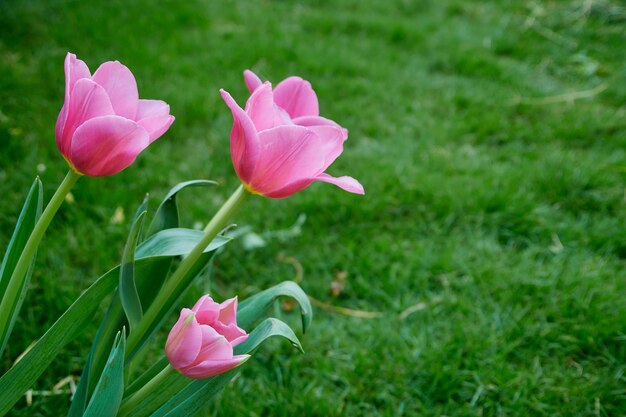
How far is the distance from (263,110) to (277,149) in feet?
0.23

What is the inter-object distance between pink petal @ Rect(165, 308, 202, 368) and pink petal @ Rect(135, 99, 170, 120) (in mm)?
260

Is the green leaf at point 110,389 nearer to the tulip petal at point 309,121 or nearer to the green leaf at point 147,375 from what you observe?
the green leaf at point 147,375

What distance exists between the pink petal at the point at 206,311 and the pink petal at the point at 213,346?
36mm

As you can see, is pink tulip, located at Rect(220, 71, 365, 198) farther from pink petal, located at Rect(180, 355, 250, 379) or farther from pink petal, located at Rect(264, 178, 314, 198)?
pink petal, located at Rect(180, 355, 250, 379)

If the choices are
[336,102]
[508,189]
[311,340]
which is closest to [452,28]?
[336,102]

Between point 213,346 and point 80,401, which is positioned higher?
point 213,346

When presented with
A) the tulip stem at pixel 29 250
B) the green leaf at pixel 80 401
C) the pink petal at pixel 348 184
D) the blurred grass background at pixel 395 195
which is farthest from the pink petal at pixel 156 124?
the blurred grass background at pixel 395 195

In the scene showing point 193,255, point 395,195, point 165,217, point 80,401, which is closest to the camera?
point 193,255

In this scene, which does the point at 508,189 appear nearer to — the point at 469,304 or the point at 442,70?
the point at 469,304

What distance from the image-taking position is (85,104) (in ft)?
2.46

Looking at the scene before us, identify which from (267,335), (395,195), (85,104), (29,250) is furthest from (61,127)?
(395,195)

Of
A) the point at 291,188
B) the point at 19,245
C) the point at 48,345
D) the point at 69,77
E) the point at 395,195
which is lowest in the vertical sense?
the point at 395,195

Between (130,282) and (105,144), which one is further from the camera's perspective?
(130,282)

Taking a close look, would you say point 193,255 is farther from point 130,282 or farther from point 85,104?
point 85,104
